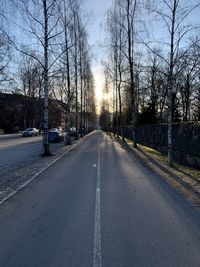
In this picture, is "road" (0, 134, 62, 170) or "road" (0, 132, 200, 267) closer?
"road" (0, 132, 200, 267)

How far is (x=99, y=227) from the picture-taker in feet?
20.2

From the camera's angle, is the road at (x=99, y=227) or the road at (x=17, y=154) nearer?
the road at (x=99, y=227)

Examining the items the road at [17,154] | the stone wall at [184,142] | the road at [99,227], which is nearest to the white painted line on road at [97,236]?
the road at [99,227]

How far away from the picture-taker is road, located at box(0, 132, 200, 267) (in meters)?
4.72

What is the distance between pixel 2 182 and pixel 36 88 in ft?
226

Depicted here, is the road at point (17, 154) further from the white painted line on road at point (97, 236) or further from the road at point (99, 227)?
the white painted line on road at point (97, 236)

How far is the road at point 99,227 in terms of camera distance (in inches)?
186

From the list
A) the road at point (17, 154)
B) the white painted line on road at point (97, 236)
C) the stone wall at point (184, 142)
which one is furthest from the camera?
the road at point (17, 154)

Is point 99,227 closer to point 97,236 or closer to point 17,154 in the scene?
point 97,236

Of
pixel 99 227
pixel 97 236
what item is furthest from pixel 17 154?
pixel 97 236

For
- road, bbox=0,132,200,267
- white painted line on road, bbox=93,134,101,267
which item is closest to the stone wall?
road, bbox=0,132,200,267

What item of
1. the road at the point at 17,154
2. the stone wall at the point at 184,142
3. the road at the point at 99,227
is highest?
the stone wall at the point at 184,142

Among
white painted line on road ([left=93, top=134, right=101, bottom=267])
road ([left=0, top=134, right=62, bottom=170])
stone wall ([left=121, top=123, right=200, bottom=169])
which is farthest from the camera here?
road ([left=0, top=134, right=62, bottom=170])

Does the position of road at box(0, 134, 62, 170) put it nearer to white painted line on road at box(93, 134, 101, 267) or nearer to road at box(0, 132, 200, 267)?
road at box(0, 132, 200, 267)
